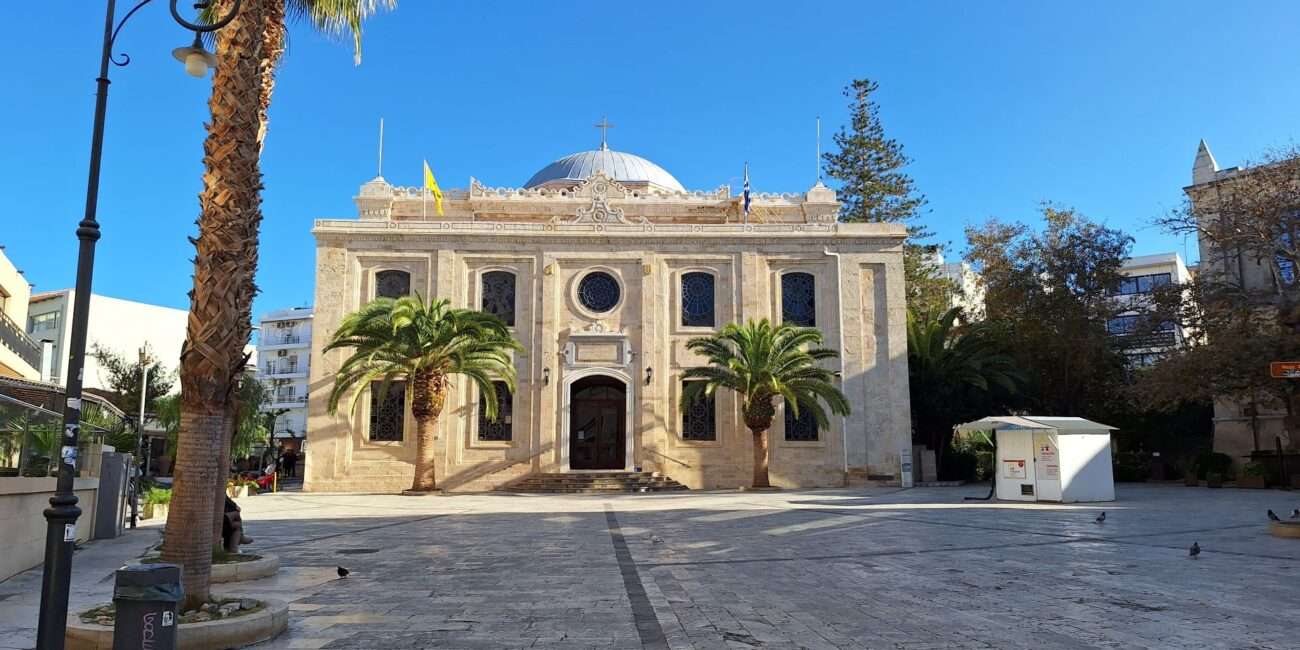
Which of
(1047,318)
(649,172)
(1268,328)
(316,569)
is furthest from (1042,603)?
(649,172)

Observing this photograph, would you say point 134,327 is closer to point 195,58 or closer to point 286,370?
point 286,370

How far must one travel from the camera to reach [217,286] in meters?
6.95

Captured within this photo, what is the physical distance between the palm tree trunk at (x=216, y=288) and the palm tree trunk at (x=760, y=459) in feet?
70.4

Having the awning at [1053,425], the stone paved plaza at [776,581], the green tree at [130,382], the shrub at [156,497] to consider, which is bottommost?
the stone paved plaza at [776,581]

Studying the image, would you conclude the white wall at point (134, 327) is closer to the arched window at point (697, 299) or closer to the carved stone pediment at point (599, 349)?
the carved stone pediment at point (599, 349)

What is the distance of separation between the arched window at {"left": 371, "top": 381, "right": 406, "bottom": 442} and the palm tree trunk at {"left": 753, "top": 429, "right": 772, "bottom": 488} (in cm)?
1139

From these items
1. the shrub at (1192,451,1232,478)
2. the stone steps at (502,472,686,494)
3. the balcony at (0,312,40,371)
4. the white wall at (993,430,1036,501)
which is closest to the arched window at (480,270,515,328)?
the stone steps at (502,472,686,494)

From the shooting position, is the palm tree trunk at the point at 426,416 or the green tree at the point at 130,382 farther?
the green tree at the point at 130,382

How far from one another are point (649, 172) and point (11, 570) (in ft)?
107

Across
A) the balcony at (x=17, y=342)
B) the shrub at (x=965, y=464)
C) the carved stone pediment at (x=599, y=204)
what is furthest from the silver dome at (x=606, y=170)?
the balcony at (x=17, y=342)

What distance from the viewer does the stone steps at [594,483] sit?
1089 inches

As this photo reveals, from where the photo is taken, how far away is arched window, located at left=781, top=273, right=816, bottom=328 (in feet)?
102

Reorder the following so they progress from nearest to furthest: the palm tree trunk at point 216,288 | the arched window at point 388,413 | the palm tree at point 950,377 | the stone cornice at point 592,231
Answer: the palm tree trunk at point 216,288
the arched window at point 388,413
the stone cornice at point 592,231
the palm tree at point 950,377

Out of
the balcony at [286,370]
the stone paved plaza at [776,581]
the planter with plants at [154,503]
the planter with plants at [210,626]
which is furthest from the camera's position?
the balcony at [286,370]
